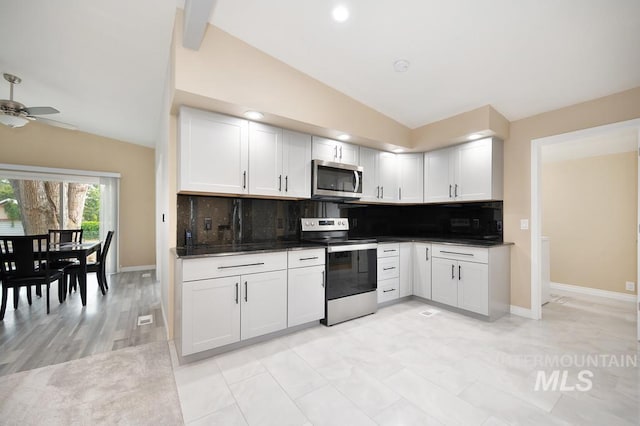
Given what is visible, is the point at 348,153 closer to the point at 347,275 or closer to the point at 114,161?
the point at 347,275

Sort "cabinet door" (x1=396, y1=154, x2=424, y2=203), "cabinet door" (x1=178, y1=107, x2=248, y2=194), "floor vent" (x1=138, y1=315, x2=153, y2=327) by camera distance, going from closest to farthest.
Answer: "cabinet door" (x1=178, y1=107, x2=248, y2=194)
"floor vent" (x1=138, y1=315, x2=153, y2=327)
"cabinet door" (x1=396, y1=154, x2=424, y2=203)

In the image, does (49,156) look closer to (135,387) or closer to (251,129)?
(251,129)

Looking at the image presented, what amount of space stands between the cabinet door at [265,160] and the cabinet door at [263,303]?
89 centimetres

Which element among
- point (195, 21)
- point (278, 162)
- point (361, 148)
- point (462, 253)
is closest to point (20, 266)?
point (278, 162)

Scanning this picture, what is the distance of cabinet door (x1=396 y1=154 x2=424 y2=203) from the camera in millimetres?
4020

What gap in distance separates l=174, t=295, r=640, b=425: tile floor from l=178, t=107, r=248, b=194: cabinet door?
1531mm

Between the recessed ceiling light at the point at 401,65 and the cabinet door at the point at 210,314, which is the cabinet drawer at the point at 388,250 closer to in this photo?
the cabinet door at the point at 210,314

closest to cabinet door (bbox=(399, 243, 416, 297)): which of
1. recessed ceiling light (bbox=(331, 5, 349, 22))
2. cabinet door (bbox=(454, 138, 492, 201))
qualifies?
cabinet door (bbox=(454, 138, 492, 201))

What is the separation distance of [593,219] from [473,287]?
2.73 metres

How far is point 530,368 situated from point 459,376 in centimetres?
62

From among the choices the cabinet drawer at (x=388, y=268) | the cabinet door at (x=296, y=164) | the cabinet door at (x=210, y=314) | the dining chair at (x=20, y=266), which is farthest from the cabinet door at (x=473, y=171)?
the dining chair at (x=20, y=266)

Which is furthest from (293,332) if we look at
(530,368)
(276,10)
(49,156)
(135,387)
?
(49,156)

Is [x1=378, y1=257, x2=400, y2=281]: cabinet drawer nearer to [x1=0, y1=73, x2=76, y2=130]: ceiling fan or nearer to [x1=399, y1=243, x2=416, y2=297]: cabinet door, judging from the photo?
[x1=399, y1=243, x2=416, y2=297]: cabinet door

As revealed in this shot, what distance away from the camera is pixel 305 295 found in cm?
277
